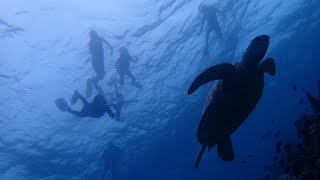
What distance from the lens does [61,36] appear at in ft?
55.0

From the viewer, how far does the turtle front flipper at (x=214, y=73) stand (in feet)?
17.9

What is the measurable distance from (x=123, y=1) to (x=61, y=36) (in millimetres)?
4135

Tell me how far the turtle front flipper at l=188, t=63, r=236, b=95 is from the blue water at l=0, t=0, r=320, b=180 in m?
12.6

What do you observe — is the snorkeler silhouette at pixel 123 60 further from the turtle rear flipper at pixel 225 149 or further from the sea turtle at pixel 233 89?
the sea turtle at pixel 233 89

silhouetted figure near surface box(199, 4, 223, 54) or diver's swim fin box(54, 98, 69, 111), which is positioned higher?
diver's swim fin box(54, 98, 69, 111)

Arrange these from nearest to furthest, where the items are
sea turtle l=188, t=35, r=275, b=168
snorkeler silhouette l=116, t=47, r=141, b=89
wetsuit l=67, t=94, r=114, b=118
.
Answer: sea turtle l=188, t=35, r=275, b=168 → wetsuit l=67, t=94, r=114, b=118 → snorkeler silhouette l=116, t=47, r=141, b=89

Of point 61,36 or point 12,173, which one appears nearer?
point 61,36

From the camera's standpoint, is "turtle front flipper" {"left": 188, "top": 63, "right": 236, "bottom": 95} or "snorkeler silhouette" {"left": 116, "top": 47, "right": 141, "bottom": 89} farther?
"snorkeler silhouette" {"left": 116, "top": 47, "right": 141, "bottom": 89}

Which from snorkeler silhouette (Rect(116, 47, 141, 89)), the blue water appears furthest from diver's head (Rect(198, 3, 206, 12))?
snorkeler silhouette (Rect(116, 47, 141, 89))

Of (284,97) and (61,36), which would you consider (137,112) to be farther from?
(284,97)

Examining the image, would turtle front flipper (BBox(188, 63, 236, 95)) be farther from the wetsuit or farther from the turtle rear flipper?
the wetsuit

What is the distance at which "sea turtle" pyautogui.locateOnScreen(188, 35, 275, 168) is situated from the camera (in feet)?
17.6

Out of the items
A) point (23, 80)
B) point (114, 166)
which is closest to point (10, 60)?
point (23, 80)

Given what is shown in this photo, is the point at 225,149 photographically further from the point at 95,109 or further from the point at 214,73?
the point at 95,109
